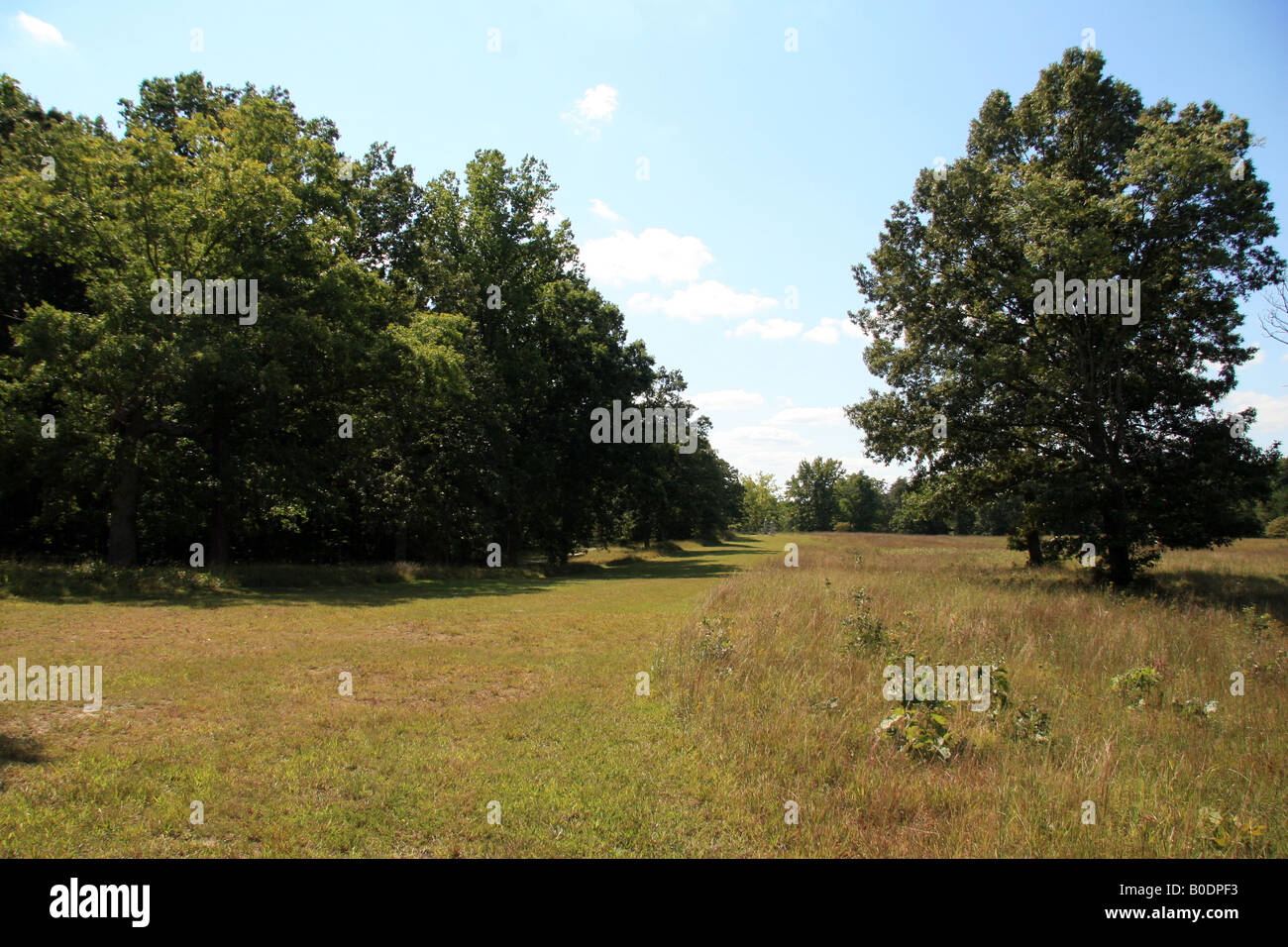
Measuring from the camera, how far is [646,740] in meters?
6.91

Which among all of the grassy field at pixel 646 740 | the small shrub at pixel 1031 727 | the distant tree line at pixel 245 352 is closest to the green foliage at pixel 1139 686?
the grassy field at pixel 646 740

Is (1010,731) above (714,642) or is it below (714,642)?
below

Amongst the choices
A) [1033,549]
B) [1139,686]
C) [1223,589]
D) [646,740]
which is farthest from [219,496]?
[1033,549]

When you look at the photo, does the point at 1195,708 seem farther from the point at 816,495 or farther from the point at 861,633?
the point at 816,495

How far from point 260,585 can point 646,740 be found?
64.1 feet

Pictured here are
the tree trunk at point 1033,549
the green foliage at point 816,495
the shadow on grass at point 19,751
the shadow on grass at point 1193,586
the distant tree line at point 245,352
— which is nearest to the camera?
the shadow on grass at point 19,751

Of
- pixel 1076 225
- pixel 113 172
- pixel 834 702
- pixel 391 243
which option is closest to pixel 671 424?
pixel 391 243

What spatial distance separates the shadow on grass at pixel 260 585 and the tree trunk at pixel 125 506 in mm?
2260

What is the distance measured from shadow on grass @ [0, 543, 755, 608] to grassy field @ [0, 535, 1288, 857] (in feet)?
10.6

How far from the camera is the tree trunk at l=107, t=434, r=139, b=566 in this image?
67.5 feet

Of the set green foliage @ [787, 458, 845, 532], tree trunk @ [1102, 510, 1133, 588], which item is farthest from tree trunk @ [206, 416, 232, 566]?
green foliage @ [787, 458, 845, 532]

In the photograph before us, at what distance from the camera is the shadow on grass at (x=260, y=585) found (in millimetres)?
16672

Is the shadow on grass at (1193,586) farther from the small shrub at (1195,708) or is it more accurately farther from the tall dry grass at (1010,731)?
the small shrub at (1195,708)
